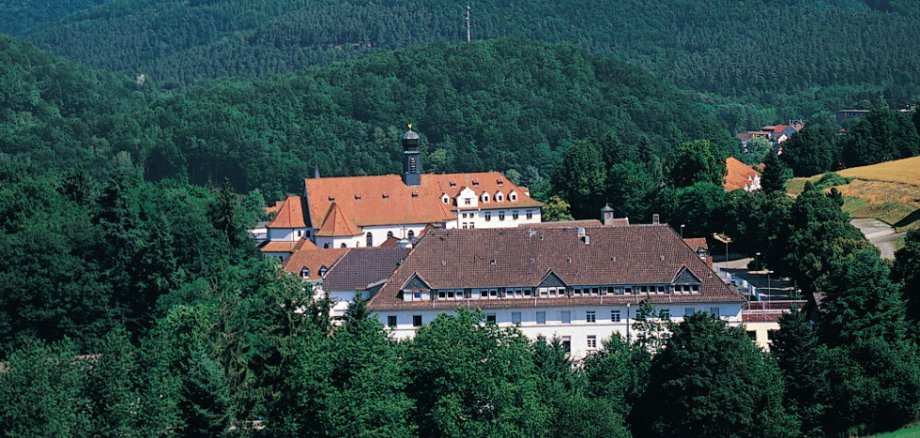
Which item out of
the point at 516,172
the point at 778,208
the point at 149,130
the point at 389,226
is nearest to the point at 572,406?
the point at 778,208

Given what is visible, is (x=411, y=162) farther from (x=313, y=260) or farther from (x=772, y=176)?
(x=772, y=176)

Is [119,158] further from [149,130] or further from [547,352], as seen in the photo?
[547,352]

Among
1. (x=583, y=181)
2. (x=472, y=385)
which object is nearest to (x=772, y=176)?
(x=583, y=181)

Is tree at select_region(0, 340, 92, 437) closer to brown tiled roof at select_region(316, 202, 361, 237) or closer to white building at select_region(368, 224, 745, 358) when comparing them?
white building at select_region(368, 224, 745, 358)

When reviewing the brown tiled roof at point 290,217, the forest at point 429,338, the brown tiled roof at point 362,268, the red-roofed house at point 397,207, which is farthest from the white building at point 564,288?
the brown tiled roof at point 290,217

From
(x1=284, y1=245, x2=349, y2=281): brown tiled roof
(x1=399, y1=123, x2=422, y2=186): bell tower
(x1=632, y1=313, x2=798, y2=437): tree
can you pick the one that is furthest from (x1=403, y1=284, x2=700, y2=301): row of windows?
(x1=399, y1=123, x2=422, y2=186): bell tower

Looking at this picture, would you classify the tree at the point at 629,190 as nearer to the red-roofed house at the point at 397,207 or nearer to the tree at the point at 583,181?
the tree at the point at 583,181
